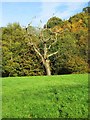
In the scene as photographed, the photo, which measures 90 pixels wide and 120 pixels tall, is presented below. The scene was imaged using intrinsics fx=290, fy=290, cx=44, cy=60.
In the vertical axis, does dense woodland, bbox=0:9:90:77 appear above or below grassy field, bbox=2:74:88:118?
above

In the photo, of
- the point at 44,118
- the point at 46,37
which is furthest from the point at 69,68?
the point at 44,118

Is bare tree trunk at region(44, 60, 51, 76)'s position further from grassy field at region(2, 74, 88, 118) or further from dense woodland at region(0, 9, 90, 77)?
grassy field at region(2, 74, 88, 118)

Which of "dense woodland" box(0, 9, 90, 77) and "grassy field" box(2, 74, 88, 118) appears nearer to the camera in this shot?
"grassy field" box(2, 74, 88, 118)

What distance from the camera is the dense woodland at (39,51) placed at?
2395 centimetres

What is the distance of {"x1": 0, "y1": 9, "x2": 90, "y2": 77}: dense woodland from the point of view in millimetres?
23953

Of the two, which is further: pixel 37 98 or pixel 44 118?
pixel 37 98

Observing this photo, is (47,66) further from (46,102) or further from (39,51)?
(46,102)

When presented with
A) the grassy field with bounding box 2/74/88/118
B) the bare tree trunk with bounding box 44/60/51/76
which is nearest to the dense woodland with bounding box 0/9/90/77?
the bare tree trunk with bounding box 44/60/51/76

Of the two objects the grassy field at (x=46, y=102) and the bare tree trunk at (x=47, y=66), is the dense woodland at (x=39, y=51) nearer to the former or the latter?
the bare tree trunk at (x=47, y=66)

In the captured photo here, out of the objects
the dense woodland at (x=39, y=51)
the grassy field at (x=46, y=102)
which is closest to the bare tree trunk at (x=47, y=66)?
the dense woodland at (x=39, y=51)

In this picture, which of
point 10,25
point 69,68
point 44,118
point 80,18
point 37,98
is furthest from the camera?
point 80,18

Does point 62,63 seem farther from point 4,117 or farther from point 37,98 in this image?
point 4,117

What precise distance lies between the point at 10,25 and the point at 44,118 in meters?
19.8

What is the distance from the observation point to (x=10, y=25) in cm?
2597
